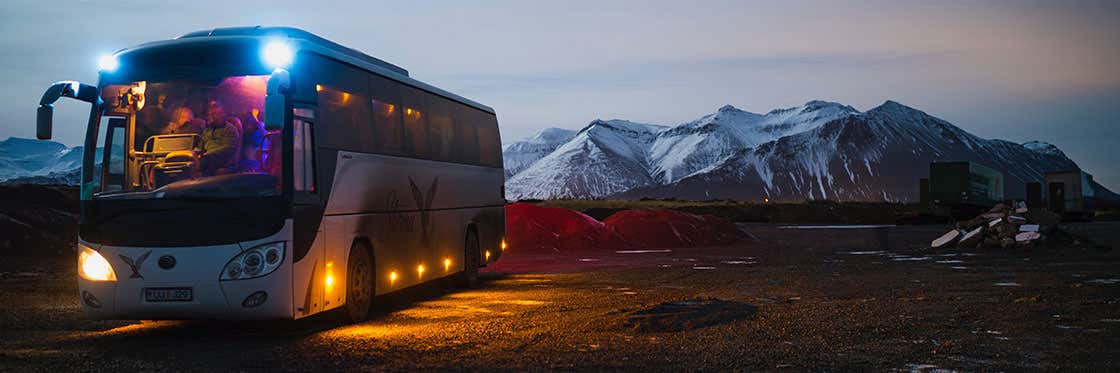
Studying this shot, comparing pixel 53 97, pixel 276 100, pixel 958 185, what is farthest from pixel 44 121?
pixel 958 185

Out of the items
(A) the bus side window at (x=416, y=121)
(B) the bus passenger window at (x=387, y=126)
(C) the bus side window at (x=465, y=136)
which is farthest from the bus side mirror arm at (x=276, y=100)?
(C) the bus side window at (x=465, y=136)

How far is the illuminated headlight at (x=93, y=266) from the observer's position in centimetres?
1113

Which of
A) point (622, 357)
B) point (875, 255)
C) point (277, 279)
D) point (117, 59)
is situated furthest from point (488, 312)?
point (875, 255)

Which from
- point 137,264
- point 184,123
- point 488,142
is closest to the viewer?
point 137,264

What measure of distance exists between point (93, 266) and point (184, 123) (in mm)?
1841

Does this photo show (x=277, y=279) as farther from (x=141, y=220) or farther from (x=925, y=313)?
(x=925, y=313)

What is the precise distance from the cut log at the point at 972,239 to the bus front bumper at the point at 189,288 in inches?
990

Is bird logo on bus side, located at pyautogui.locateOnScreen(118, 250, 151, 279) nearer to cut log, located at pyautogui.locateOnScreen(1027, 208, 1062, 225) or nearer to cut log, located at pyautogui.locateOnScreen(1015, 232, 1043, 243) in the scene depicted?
cut log, located at pyautogui.locateOnScreen(1015, 232, 1043, 243)

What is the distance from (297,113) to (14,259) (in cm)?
1944

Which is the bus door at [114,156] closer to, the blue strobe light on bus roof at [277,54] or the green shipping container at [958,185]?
the blue strobe light on bus roof at [277,54]

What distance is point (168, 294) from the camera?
10961 millimetres

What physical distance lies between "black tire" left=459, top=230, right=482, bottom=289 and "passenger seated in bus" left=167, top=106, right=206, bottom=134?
710 cm

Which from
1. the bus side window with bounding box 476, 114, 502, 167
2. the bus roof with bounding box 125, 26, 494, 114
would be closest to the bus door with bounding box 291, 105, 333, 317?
the bus roof with bounding box 125, 26, 494, 114

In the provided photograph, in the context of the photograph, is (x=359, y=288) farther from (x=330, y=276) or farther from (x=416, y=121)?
(x=416, y=121)
